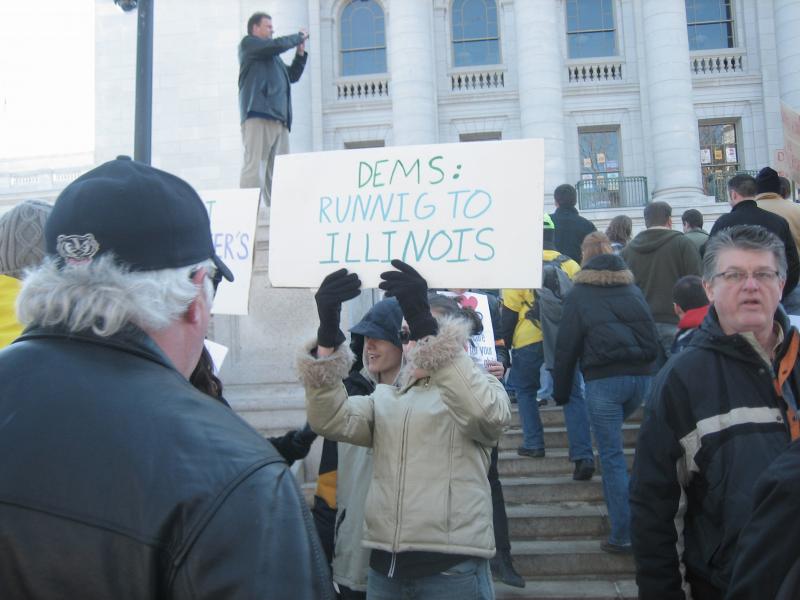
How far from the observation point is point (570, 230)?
7.94 meters

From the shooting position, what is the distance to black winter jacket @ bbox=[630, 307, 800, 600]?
94.7 inches

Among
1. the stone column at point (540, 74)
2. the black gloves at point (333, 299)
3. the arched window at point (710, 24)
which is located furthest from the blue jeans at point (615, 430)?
the arched window at point (710, 24)

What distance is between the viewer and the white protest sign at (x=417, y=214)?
2.88 m

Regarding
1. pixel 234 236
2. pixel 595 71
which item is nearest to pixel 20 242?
pixel 234 236

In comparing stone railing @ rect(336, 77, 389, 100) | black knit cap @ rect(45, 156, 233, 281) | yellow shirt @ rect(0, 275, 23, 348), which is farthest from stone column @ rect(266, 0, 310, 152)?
black knit cap @ rect(45, 156, 233, 281)

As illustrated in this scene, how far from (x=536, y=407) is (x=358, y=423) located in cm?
323

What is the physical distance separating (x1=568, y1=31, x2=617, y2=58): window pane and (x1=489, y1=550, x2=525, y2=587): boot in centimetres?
2529

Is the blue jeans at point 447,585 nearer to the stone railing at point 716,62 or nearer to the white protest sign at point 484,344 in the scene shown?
the white protest sign at point 484,344

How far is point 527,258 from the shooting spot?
2.85 m

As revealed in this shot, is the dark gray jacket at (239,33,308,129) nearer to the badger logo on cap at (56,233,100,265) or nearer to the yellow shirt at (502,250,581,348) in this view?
the yellow shirt at (502,250,581,348)

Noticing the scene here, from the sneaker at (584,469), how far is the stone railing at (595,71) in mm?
23052

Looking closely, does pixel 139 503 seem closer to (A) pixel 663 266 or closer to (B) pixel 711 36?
(A) pixel 663 266

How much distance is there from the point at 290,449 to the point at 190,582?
2.25 meters

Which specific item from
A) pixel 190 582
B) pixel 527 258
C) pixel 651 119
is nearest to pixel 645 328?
pixel 527 258
